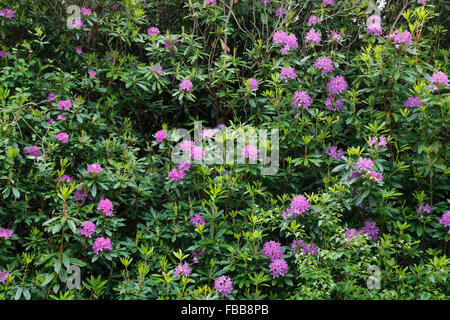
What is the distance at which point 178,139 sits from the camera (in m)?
3.48

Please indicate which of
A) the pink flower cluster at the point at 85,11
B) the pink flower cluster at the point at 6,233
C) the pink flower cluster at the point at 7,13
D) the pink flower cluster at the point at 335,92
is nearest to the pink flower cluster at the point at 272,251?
the pink flower cluster at the point at 335,92

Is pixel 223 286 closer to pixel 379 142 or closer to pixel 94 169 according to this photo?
pixel 94 169

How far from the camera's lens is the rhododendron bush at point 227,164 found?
2.90 metres

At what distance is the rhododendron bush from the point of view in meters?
2.90

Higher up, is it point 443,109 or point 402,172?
point 443,109

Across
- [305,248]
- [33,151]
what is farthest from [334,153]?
[33,151]

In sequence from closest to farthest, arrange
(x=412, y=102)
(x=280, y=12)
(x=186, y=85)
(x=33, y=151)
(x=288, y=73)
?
(x=33, y=151) < (x=412, y=102) < (x=288, y=73) < (x=186, y=85) < (x=280, y=12)

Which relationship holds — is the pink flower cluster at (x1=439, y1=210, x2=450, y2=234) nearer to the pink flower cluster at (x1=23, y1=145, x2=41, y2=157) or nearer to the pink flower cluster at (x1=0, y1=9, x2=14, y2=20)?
the pink flower cluster at (x1=23, y1=145, x2=41, y2=157)

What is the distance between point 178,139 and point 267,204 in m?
0.87

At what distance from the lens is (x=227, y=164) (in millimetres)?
3166
